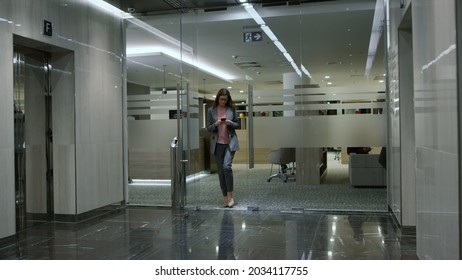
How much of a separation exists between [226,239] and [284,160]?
2.59 meters

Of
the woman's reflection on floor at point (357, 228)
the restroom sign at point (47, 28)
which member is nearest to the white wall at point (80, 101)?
the restroom sign at point (47, 28)

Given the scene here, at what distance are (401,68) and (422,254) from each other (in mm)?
2111

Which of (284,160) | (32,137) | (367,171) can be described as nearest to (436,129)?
(284,160)

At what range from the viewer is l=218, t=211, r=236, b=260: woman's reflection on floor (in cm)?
364

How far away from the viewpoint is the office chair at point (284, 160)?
21.1 feet

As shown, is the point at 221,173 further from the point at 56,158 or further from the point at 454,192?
the point at 454,192

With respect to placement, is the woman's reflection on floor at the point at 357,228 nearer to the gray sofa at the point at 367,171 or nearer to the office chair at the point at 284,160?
the office chair at the point at 284,160

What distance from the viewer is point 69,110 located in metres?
5.23

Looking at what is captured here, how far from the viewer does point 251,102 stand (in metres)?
5.97

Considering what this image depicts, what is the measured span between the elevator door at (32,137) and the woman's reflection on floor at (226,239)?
2231 mm

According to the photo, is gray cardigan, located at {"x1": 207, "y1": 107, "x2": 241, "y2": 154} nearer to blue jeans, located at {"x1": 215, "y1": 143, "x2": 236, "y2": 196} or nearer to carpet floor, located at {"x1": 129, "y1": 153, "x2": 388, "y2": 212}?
blue jeans, located at {"x1": 215, "y1": 143, "x2": 236, "y2": 196}

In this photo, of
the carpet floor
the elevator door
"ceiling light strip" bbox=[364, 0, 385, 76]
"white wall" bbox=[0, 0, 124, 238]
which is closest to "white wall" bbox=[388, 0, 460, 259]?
"ceiling light strip" bbox=[364, 0, 385, 76]

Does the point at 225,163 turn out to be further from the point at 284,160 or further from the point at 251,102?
the point at 284,160

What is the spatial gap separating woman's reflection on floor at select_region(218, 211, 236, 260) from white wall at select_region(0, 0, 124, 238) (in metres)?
1.84
